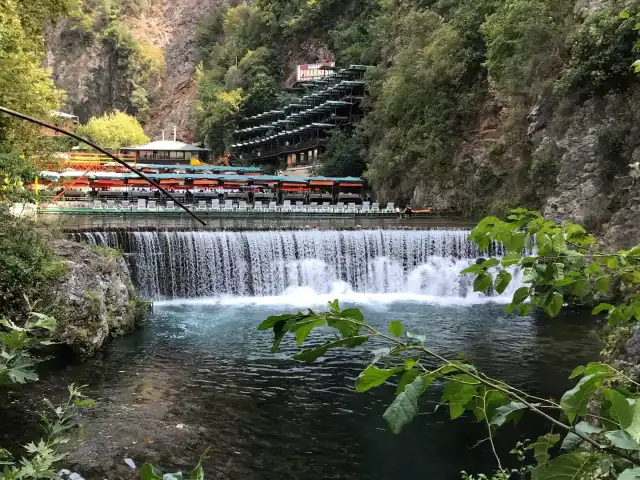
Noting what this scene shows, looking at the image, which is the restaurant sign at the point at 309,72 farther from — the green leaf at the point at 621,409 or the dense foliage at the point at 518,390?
the green leaf at the point at 621,409

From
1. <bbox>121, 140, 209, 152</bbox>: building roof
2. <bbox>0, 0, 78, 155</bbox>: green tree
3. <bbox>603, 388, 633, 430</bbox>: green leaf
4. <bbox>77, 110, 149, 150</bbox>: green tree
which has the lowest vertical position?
<bbox>603, 388, 633, 430</bbox>: green leaf

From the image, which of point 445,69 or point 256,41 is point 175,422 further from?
point 256,41

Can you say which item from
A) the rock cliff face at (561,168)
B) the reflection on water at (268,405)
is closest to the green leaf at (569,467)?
the reflection on water at (268,405)

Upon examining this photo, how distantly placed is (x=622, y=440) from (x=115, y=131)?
67102 mm

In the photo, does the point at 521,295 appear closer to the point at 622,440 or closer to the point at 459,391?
the point at 459,391

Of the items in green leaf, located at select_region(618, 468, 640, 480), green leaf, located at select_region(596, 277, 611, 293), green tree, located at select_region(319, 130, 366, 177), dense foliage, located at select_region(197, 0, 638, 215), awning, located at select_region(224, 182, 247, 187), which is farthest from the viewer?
green tree, located at select_region(319, 130, 366, 177)

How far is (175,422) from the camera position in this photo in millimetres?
7863

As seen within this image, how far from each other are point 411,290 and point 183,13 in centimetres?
7856

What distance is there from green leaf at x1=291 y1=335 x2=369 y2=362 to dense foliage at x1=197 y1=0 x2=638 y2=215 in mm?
A: 10690

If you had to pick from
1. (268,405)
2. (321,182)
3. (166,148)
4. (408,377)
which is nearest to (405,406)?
(408,377)

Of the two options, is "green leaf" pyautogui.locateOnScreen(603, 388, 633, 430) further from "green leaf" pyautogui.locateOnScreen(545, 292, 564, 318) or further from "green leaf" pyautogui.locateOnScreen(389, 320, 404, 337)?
"green leaf" pyautogui.locateOnScreen(545, 292, 564, 318)

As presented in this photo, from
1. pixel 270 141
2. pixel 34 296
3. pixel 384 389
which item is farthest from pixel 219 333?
pixel 270 141

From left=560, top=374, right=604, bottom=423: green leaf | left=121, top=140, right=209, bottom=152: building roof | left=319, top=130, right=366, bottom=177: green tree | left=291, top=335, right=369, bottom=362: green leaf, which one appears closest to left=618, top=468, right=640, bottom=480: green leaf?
left=560, top=374, right=604, bottom=423: green leaf

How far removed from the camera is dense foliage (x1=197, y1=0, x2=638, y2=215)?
64.1 feet
